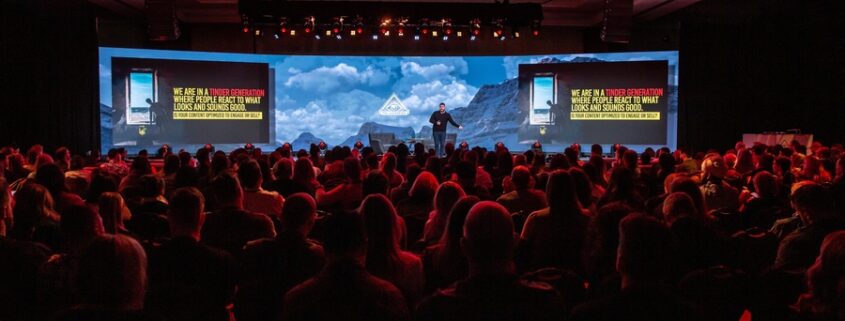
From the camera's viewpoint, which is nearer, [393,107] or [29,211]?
[29,211]

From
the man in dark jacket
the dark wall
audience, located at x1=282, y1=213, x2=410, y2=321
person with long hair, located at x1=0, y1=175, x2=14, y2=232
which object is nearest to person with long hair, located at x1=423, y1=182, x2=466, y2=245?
audience, located at x1=282, y1=213, x2=410, y2=321

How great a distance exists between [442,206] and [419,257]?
2.13 ft

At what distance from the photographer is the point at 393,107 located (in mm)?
18156

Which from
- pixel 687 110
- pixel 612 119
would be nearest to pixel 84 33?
pixel 612 119

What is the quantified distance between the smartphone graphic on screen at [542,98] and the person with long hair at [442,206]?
42.4ft

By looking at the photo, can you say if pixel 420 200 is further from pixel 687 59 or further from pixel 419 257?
pixel 687 59

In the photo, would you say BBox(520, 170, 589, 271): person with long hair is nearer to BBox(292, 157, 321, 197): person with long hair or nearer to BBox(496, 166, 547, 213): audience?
BBox(496, 166, 547, 213): audience

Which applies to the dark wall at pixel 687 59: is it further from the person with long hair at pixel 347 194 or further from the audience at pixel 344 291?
the audience at pixel 344 291

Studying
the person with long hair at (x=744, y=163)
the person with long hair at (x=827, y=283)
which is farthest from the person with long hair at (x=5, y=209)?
the person with long hair at (x=744, y=163)

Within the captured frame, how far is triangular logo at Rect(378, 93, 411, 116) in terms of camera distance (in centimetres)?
1812

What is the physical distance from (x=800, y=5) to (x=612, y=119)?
4.78 meters

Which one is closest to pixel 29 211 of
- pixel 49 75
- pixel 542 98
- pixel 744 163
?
pixel 744 163

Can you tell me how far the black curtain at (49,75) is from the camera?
12281 millimetres

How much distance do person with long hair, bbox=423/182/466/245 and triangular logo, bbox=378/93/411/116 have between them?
556 inches
